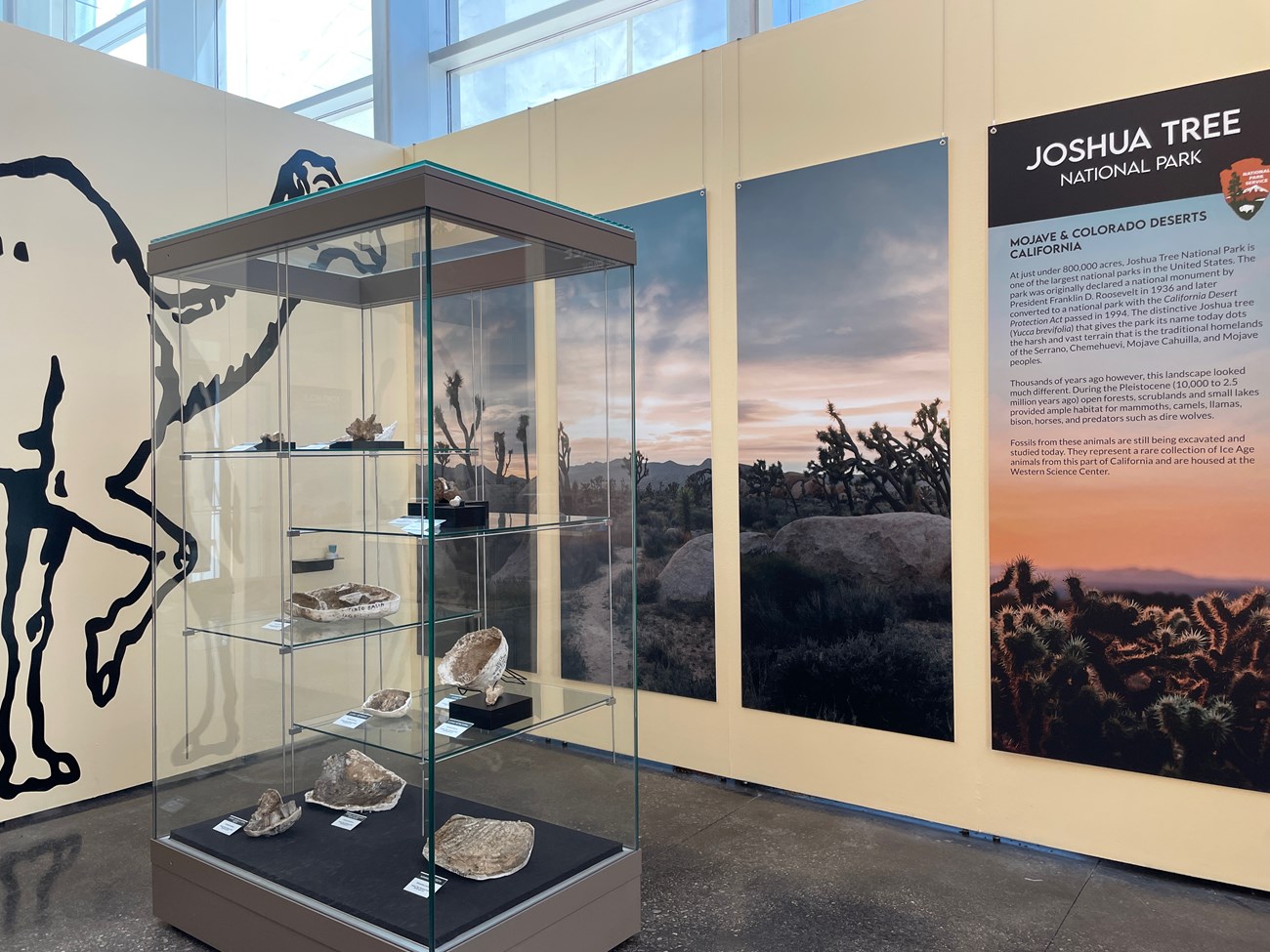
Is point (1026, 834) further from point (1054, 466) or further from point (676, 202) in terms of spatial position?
point (676, 202)

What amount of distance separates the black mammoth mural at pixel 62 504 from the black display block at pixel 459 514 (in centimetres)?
178

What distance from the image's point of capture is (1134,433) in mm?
2902

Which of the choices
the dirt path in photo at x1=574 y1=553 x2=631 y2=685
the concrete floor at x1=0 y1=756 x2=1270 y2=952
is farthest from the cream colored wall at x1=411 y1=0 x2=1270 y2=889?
the dirt path in photo at x1=574 y1=553 x2=631 y2=685

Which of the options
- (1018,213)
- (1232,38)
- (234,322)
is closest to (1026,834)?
(1018,213)

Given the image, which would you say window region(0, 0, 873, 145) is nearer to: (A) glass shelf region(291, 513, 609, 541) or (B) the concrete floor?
(A) glass shelf region(291, 513, 609, 541)

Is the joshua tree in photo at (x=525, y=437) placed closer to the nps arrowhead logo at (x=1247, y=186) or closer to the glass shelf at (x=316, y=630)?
the glass shelf at (x=316, y=630)

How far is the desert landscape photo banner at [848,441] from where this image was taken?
10.8ft

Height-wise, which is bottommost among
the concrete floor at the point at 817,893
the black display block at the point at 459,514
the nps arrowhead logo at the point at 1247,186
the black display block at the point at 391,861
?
the concrete floor at the point at 817,893

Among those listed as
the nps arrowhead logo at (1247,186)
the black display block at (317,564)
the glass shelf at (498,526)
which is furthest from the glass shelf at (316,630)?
the nps arrowhead logo at (1247,186)

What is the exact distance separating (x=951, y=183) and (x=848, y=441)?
101 centimetres

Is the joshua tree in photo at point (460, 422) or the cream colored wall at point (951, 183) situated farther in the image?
the cream colored wall at point (951, 183)

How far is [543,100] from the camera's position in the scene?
16.0 ft

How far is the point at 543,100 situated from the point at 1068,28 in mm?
2762

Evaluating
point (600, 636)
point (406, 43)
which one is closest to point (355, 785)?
point (600, 636)
